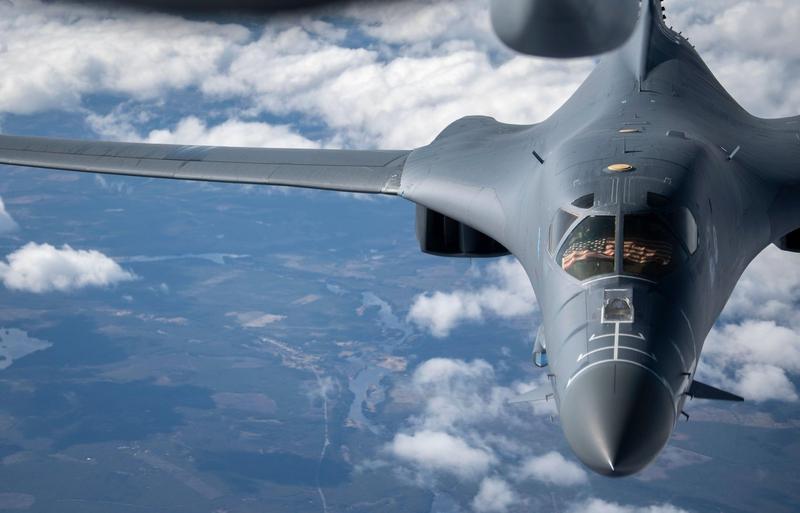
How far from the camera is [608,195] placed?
1339 centimetres

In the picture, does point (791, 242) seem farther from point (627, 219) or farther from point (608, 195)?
point (627, 219)

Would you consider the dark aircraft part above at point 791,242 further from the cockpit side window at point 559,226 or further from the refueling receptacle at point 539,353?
the cockpit side window at point 559,226

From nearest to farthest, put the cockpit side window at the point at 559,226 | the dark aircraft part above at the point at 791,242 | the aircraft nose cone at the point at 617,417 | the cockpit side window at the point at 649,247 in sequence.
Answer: the aircraft nose cone at the point at 617,417 < the cockpit side window at the point at 649,247 < the cockpit side window at the point at 559,226 < the dark aircraft part above at the point at 791,242

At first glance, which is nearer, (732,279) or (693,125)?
(732,279)

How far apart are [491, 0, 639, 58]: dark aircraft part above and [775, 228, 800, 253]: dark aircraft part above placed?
14.5 meters

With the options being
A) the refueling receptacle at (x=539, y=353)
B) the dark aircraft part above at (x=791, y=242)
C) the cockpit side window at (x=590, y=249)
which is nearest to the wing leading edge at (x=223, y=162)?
the refueling receptacle at (x=539, y=353)

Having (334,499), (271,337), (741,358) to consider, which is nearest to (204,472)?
(334,499)

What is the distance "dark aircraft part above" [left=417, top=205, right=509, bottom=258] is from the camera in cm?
2223

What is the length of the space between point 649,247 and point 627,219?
21.0 inches

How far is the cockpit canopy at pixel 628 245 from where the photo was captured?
12453mm

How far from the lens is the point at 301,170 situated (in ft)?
74.9

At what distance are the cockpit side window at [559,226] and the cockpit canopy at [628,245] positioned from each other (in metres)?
0.03

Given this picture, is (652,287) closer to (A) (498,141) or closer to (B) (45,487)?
(A) (498,141)

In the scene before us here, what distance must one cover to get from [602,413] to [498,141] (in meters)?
13.0
